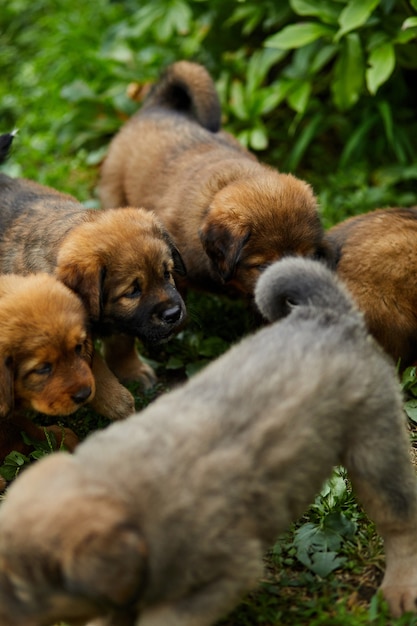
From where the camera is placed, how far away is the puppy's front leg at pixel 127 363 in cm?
500

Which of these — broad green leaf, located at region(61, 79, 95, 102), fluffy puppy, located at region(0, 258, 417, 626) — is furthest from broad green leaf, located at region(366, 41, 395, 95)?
fluffy puppy, located at region(0, 258, 417, 626)

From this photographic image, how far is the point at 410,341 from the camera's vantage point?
454 cm

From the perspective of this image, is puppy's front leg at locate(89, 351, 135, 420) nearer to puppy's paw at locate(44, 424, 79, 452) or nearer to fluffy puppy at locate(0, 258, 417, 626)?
puppy's paw at locate(44, 424, 79, 452)

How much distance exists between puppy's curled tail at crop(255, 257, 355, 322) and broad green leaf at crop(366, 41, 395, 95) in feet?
9.73

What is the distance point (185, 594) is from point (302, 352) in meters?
0.92

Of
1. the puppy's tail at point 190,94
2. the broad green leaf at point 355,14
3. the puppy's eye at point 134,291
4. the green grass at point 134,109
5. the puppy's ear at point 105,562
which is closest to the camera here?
the puppy's ear at point 105,562

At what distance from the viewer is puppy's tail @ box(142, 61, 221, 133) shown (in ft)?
19.9

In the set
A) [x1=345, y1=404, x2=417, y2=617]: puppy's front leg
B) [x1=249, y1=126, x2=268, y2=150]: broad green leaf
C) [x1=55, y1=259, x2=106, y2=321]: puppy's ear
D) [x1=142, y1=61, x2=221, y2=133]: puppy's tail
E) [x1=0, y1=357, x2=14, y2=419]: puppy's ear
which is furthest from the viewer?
[x1=249, y1=126, x2=268, y2=150]: broad green leaf

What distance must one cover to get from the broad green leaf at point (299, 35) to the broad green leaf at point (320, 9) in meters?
0.07

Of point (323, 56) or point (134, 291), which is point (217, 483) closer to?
point (134, 291)

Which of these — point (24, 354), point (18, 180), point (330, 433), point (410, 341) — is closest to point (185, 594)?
point (330, 433)

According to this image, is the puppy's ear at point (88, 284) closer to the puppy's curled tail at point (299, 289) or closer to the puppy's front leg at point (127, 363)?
the puppy's front leg at point (127, 363)

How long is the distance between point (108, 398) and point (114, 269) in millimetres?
656

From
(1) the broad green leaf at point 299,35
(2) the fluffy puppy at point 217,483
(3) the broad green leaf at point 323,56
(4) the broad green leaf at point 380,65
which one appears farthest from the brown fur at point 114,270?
(3) the broad green leaf at point 323,56
